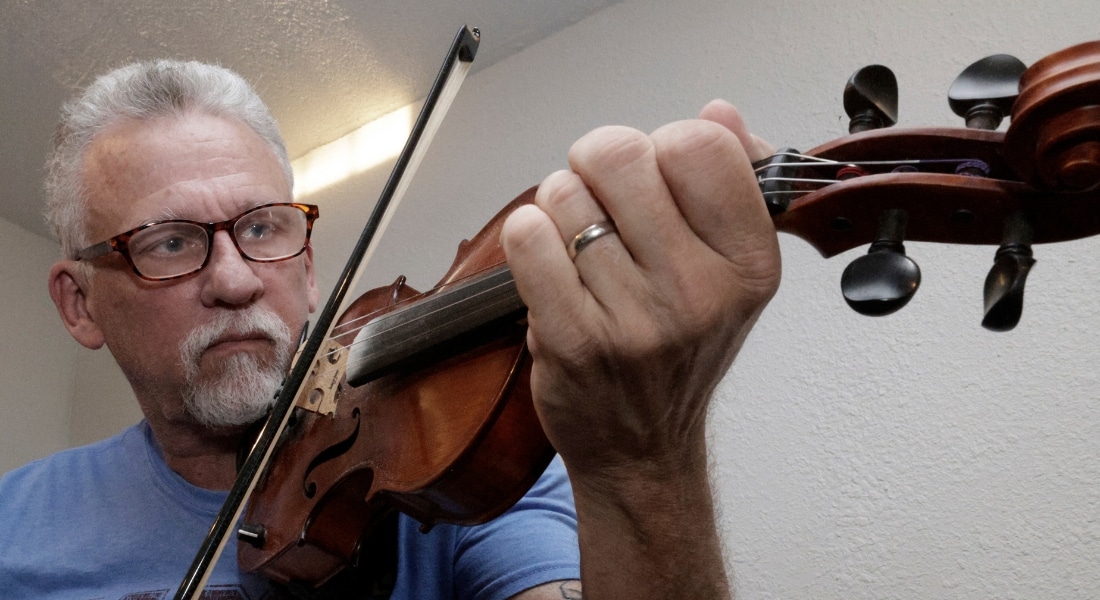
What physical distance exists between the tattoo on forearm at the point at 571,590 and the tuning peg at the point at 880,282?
485mm

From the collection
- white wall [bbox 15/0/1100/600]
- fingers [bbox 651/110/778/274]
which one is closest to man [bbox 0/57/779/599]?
fingers [bbox 651/110/778/274]

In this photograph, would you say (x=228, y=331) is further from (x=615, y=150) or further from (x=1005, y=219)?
(x=1005, y=219)

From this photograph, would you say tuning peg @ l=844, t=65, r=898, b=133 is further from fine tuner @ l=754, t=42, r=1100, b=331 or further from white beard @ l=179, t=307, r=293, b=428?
white beard @ l=179, t=307, r=293, b=428

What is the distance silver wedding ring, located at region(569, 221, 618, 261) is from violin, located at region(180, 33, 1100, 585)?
0.11 metres

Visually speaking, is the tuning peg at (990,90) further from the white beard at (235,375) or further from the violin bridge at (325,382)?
the white beard at (235,375)

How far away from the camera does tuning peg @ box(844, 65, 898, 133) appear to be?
60 centimetres

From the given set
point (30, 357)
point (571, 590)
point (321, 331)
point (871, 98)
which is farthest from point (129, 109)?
point (30, 357)

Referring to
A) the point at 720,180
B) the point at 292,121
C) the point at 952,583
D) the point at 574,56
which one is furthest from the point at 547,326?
the point at 292,121

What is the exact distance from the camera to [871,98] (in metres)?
0.60

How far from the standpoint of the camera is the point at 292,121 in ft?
7.84

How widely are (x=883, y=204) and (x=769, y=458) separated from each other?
80 cm

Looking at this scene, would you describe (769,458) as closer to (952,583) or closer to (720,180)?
(952,583)

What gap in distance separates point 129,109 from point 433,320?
64 cm

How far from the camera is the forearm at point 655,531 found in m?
0.67
